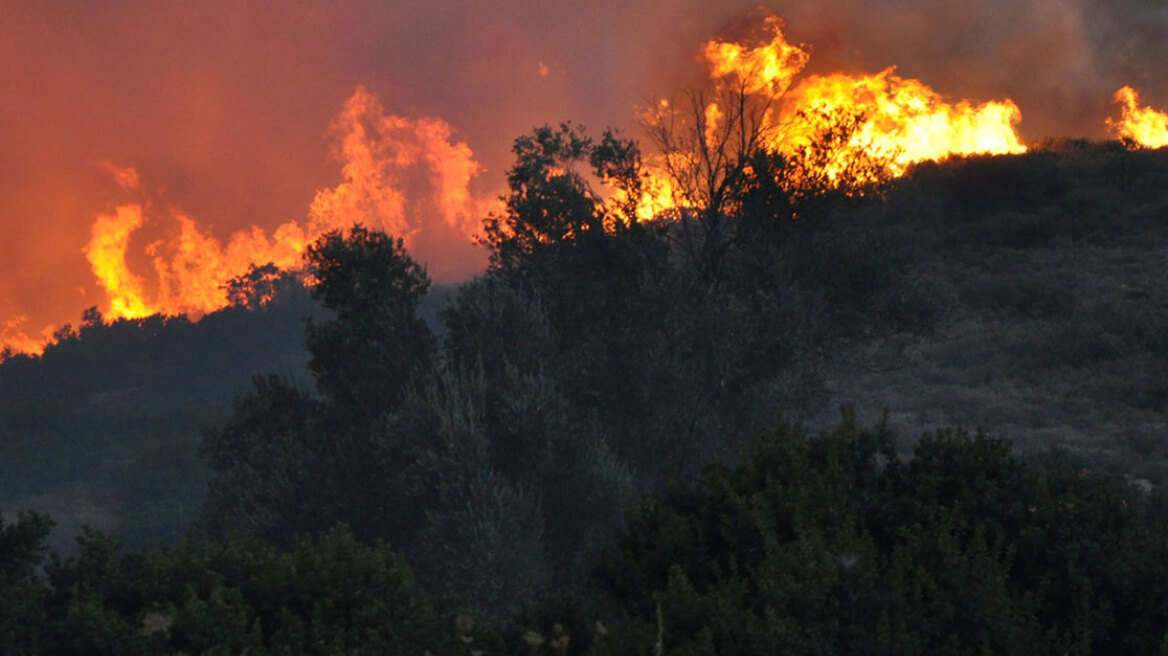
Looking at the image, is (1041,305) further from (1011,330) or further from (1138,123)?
(1138,123)

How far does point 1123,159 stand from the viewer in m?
54.5

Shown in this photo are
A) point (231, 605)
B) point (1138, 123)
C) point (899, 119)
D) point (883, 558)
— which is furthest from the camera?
point (1138, 123)

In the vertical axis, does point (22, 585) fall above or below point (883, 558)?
above

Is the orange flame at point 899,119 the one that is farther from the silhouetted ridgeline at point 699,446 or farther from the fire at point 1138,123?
the fire at point 1138,123

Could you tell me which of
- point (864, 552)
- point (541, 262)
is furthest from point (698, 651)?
point (541, 262)

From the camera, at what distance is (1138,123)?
216 feet

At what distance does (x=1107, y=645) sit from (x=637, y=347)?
13.5 metres

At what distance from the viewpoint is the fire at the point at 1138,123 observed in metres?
63.8

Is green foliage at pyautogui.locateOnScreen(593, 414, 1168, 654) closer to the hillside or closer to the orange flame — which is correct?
the hillside

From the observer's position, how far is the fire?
63.8 m

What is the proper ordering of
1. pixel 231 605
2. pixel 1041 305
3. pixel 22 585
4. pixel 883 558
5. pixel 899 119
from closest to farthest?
pixel 231 605 < pixel 883 558 < pixel 22 585 < pixel 1041 305 < pixel 899 119

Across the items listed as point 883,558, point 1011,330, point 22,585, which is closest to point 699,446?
point 883,558

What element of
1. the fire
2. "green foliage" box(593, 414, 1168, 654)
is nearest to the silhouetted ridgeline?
"green foliage" box(593, 414, 1168, 654)

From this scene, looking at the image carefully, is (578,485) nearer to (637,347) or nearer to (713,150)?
(637,347)
